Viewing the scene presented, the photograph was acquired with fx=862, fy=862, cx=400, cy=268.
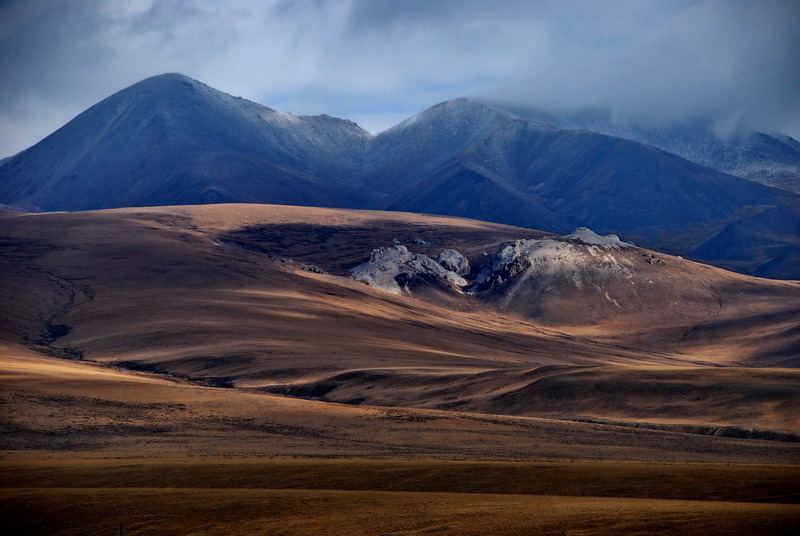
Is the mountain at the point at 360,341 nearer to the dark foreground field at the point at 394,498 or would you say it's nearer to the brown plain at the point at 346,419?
the brown plain at the point at 346,419

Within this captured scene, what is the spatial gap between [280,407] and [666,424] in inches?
1229

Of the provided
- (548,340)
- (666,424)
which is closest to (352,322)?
(548,340)

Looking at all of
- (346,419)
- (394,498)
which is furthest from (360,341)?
(394,498)

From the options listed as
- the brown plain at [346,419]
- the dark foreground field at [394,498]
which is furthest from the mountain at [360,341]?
the dark foreground field at [394,498]

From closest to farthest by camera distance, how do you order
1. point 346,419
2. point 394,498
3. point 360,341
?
point 394,498 < point 346,419 < point 360,341

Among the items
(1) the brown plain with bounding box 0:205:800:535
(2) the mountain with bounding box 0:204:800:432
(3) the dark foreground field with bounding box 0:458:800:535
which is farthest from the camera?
(2) the mountain with bounding box 0:204:800:432

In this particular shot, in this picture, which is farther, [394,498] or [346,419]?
[346,419]

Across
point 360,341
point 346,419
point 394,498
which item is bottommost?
point 346,419

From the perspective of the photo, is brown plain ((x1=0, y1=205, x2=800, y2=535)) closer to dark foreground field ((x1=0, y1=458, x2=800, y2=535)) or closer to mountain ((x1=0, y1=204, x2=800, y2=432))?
dark foreground field ((x1=0, y1=458, x2=800, y2=535))

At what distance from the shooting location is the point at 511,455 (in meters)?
50.1

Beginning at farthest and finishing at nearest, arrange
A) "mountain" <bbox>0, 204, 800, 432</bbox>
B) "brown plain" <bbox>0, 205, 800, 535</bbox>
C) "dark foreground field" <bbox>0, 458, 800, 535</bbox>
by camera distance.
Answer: "mountain" <bbox>0, 204, 800, 432</bbox>, "brown plain" <bbox>0, 205, 800, 535</bbox>, "dark foreground field" <bbox>0, 458, 800, 535</bbox>

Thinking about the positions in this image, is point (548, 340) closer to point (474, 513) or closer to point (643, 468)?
point (643, 468)

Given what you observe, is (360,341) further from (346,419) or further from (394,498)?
(394,498)

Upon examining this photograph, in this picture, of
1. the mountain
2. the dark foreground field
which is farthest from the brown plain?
the mountain
